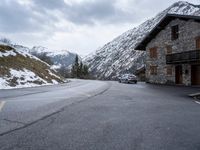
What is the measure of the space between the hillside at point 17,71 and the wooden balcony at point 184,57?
53.2 ft

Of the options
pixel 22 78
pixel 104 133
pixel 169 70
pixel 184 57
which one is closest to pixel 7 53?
pixel 22 78

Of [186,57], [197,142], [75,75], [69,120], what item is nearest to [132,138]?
[197,142]

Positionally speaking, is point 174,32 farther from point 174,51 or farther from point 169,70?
point 169,70

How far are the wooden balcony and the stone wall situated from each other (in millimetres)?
1143

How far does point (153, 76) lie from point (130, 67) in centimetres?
12507

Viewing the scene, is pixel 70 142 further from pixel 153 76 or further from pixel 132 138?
pixel 153 76

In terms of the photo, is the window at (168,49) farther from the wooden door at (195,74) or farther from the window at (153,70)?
the wooden door at (195,74)

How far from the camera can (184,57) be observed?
117 feet

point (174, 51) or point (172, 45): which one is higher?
point (172, 45)

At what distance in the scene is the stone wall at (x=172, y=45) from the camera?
35969 mm

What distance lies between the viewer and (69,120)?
806 centimetres

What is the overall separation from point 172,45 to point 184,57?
14.9 ft

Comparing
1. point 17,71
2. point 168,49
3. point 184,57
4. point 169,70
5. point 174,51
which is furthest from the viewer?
point 168,49

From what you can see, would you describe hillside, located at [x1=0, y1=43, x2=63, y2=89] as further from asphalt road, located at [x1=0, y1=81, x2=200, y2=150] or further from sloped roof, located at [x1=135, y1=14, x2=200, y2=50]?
asphalt road, located at [x1=0, y1=81, x2=200, y2=150]
